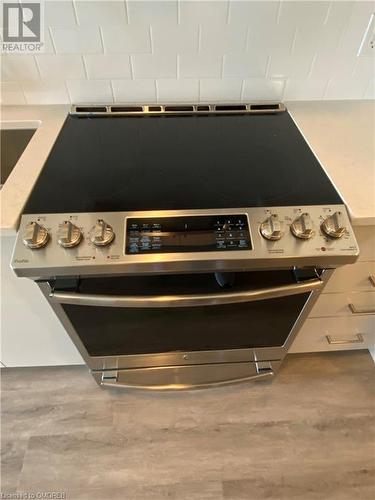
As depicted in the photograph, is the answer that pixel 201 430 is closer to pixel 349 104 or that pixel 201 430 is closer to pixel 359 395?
pixel 359 395

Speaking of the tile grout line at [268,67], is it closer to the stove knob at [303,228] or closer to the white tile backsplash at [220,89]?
the white tile backsplash at [220,89]

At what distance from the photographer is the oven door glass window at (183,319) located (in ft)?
2.30

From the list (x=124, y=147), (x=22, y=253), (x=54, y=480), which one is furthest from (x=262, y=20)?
(x=54, y=480)

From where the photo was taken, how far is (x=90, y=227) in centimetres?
66

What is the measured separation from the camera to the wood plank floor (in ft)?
3.44

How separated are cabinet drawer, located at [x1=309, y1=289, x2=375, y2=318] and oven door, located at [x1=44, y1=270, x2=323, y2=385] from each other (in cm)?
15

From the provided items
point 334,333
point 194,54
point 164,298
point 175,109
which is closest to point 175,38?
point 194,54

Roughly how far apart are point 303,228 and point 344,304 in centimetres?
49

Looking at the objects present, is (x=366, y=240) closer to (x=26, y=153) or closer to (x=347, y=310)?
(x=347, y=310)

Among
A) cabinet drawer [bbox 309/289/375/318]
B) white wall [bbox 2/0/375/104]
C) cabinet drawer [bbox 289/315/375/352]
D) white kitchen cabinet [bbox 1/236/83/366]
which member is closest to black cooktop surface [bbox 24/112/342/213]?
white wall [bbox 2/0/375/104]

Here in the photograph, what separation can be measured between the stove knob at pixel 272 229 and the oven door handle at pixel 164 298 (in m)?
0.12

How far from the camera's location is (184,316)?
2.67ft

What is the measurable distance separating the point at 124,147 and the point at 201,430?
1.02 meters

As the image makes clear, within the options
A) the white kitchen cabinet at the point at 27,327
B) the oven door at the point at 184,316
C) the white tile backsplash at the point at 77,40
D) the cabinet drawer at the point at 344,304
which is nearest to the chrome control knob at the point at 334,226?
the oven door at the point at 184,316
